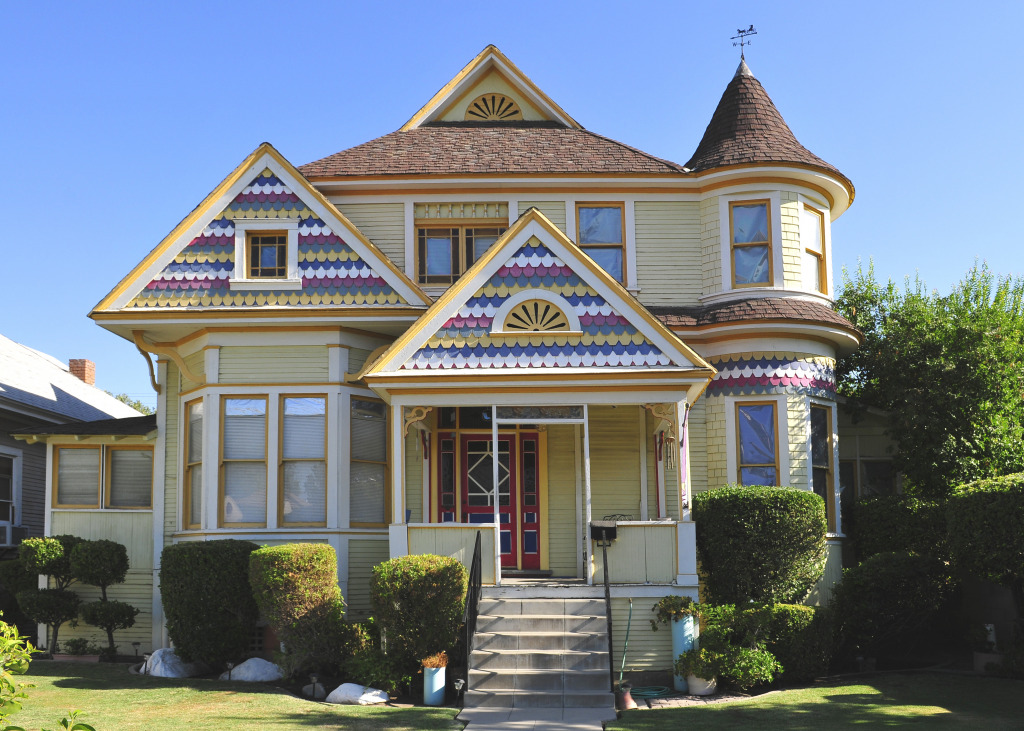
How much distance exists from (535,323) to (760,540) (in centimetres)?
458

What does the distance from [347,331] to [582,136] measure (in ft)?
21.6

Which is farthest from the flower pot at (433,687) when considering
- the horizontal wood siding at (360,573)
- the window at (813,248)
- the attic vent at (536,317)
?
the window at (813,248)

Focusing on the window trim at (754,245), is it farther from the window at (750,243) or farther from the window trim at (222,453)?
the window trim at (222,453)

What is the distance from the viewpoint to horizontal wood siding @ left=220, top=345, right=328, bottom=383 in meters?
16.2

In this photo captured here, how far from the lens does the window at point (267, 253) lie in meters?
16.7

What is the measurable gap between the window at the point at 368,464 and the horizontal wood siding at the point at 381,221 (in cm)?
322

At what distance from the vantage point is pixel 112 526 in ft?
57.0

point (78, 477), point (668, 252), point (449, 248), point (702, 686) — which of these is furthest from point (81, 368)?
point (702, 686)

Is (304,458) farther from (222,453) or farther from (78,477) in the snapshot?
(78,477)

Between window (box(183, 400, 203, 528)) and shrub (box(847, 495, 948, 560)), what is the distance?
11250 mm

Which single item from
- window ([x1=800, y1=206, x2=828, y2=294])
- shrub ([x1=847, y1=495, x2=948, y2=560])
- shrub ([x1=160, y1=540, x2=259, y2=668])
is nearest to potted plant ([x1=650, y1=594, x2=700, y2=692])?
shrub ([x1=847, y1=495, x2=948, y2=560])

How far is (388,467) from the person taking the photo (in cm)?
1670

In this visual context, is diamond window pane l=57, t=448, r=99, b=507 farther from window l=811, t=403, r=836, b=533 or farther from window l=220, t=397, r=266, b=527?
window l=811, t=403, r=836, b=533

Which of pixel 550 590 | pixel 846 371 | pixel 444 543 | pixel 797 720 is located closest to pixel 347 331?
pixel 444 543
